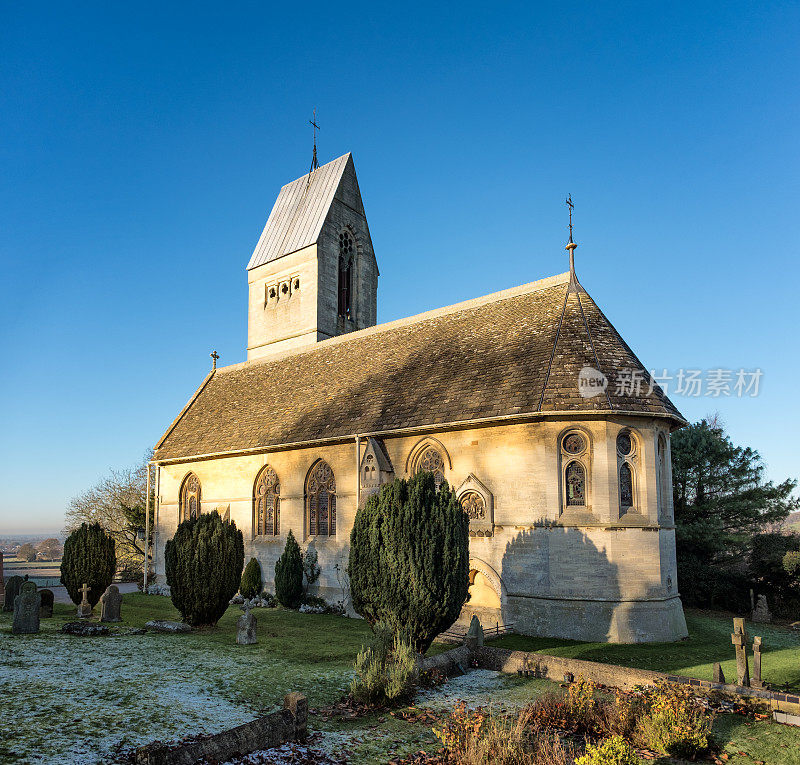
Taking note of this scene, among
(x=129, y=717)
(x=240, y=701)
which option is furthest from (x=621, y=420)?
(x=129, y=717)

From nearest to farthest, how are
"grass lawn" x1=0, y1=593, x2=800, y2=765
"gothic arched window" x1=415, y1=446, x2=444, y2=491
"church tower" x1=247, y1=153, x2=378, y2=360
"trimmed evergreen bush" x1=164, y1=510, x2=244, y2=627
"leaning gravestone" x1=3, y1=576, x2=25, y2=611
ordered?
"grass lawn" x1=0, y1=593, x2=800, y2=765 < "trimmed evergreen bush" x1=164, y1=510, x2=244, y2=627 < "gothic arched window" x1=415, y1=446, x2=444, y2=491 < "leaning gravestone" x1=3, y1=576, x2=25, y2=611 < "church tower" x1=247, y1=153, x2=378, y2=360

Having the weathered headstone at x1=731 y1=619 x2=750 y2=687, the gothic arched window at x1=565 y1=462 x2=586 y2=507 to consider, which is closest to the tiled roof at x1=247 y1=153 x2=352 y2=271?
the gothic arched window at x1=565 y1=462 x2=586 y2=507

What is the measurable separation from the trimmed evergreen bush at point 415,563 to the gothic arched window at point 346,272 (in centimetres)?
2347

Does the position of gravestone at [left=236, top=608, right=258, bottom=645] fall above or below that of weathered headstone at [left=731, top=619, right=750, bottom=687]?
below

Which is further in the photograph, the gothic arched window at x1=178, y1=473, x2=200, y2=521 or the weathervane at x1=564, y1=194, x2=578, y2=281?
the gothic arched window at x1=178, y1=473, x2=200, y2=521

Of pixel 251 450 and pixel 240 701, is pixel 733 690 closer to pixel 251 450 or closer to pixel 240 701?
pixel 240 701

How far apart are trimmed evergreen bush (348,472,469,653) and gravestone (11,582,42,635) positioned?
8754 mm

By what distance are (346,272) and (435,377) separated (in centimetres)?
1722

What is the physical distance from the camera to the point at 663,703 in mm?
8844

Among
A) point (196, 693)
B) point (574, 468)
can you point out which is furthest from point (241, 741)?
point (574, 468)

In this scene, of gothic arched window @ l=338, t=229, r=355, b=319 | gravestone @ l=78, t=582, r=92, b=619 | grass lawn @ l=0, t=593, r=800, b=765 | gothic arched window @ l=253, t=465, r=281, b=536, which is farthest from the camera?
gothic arched window @ l=338, t=229, r=355, b=319

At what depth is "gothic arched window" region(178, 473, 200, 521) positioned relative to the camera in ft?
97.2

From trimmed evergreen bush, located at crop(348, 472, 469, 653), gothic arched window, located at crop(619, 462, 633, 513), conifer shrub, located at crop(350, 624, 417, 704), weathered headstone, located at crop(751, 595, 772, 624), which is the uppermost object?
gothic arched window, located at crop(619, 462, 633, 513)

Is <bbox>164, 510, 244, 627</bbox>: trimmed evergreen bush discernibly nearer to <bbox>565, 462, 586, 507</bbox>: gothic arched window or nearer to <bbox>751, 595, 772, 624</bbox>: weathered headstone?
<bbox>565, 462, 586, 507</bbox>: gothic arched window
